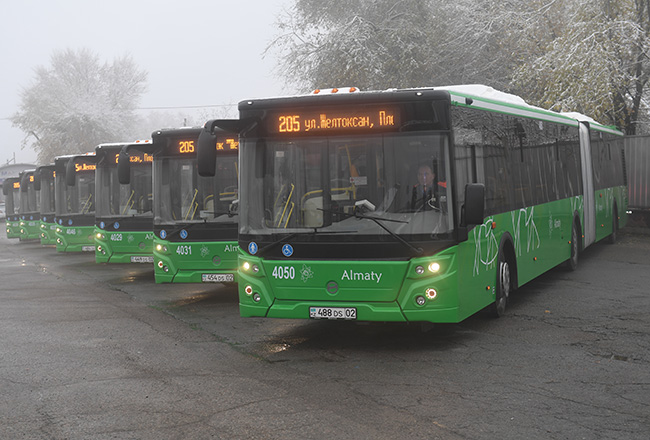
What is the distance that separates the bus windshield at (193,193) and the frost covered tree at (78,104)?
214 feet

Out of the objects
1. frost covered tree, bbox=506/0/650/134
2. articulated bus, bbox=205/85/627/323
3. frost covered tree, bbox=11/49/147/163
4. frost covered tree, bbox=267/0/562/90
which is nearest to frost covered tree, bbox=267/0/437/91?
frost covered tree, bbox=267/0/562/90

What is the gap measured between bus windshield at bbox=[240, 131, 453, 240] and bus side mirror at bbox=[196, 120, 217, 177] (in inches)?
22.2

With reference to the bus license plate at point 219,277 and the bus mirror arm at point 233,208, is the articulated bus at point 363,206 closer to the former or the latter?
the bus license plate at point 219,277

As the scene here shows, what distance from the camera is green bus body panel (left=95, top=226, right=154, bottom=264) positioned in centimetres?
1780

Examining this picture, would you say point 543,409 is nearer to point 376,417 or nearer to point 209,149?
point 376,417

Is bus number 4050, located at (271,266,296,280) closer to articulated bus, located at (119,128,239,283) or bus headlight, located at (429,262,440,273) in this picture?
bus headlight, located at (429,262,440,273)

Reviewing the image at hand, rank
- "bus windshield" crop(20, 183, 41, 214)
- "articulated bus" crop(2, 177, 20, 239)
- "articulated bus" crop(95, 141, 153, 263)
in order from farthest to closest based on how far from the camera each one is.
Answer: "articulated bus" crop(2, 177, 20, 239)
"bus windshield" crop(20, 183, 41, 214)
"articulated bus" crop(95, 141, 153, 263)

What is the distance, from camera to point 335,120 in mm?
9180

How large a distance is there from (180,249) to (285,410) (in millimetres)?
7495

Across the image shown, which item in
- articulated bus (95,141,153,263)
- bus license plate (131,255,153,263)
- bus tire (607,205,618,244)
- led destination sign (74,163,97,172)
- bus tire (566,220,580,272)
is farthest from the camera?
led destination sign (74,163,97,172)

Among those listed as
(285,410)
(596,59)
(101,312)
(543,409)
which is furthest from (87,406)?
(596,59)

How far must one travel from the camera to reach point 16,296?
16.0 meters

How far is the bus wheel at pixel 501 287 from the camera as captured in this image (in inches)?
433

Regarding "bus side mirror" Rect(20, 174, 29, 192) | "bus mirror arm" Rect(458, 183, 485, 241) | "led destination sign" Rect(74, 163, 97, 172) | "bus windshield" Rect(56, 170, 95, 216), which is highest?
"bus side mirror" Rect(20, 174, 29, 192)
